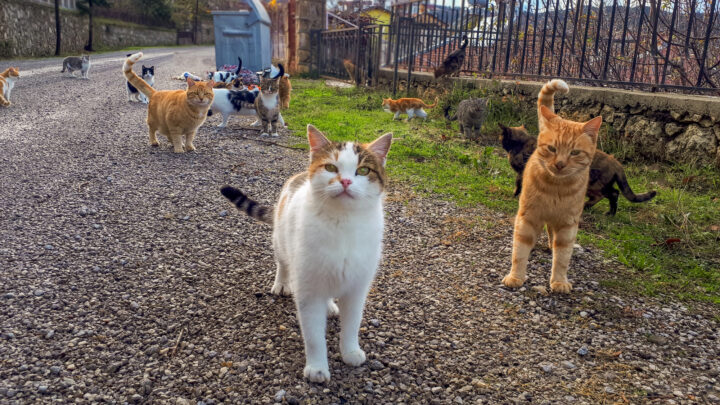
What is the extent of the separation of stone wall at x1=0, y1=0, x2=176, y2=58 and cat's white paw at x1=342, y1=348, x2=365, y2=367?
2344cm

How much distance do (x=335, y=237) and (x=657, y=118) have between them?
5.52 m

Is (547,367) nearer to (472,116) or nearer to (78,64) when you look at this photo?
(472,116)

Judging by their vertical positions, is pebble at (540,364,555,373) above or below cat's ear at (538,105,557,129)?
below

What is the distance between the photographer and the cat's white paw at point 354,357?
2.37 meters

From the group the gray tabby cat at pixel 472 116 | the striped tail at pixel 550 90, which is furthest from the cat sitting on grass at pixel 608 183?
the gray tabby cat at pixel 472 116

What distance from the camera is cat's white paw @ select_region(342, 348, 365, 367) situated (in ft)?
7.79

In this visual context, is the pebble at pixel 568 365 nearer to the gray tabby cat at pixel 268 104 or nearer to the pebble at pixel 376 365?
the pebble at pixel 376 365

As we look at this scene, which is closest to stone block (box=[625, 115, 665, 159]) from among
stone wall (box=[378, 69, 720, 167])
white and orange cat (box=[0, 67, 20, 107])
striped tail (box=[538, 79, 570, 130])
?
stone wall (box=[378, 69, 720, 167])

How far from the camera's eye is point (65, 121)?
8.20 m

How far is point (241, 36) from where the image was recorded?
52.1 ft

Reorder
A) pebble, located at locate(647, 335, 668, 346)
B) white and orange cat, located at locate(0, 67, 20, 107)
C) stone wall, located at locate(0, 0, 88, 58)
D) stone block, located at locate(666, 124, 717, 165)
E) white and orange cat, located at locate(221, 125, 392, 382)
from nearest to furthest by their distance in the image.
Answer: white and orange cat, located at locate(221, 125, 392, 382)
pebble, located at locate(647, 335, 668, 346)
stone block, located at locate(666, 124, 717, 165)
white and orange cat, located at locate(0, 67, 20, 107)
stone wall, located at locate(0, 0, 88, 58)

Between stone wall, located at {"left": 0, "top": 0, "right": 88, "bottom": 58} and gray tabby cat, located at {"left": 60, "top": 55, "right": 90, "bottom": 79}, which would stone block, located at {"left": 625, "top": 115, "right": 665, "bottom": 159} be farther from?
stone wall, located at {"left": 0, "top": 0, "right": 88, "bottom": 58}

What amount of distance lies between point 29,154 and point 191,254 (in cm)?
406

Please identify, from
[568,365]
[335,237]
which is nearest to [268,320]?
[335,237]
